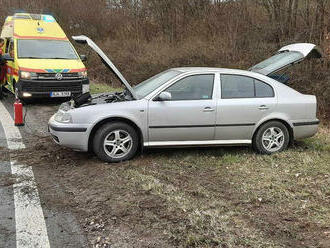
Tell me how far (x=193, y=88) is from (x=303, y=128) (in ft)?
6.59

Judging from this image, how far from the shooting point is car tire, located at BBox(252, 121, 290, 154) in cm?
652

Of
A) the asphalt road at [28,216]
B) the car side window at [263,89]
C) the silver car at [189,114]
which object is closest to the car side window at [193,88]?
the silver car at [189,114]

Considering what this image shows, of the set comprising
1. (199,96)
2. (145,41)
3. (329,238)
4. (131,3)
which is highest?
(131,3)

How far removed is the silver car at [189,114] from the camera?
598cm

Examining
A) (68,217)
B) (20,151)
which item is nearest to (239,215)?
(68,217)

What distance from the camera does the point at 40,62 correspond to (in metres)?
11.2

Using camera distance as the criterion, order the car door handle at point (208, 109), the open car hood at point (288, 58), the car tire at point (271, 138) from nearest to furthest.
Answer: the car door handle at point (208, 109)
the car tire at point (271, 138)
the open car hood at point (288, 58)

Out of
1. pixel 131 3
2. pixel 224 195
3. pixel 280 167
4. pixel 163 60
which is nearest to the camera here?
pixel 224 195

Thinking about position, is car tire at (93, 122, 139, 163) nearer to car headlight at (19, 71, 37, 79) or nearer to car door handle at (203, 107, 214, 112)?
car door handle at (203, 107, 214, 112)

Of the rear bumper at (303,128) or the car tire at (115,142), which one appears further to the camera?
the rear bumper at (303,128)

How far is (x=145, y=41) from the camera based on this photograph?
21094mm

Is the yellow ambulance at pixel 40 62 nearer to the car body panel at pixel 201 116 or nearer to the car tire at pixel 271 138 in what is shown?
the car body panel at pixel 201 116

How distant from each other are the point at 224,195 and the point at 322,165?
197 cm

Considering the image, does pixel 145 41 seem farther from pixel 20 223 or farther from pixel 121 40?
pixel 20 223
